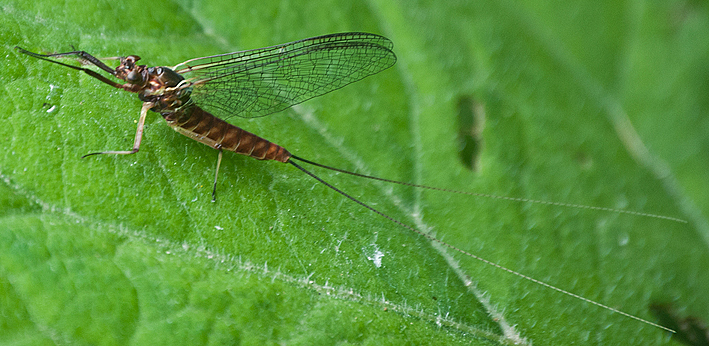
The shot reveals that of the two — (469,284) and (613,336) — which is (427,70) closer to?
(469,284)

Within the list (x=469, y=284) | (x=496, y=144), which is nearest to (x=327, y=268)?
(x=469, y=284)

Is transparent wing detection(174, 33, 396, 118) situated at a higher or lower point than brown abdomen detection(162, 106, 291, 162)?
higher

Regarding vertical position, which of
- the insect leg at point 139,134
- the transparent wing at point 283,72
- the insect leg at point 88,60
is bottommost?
the insect leg at point 139,134

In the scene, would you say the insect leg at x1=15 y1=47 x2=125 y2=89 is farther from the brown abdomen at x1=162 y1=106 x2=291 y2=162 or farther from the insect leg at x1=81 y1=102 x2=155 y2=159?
the brown abdomen at x1=162 y1=106 x2=291 y2=162

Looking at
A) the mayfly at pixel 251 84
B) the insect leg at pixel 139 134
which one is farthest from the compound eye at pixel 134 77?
the insect leg at pixel 139 134

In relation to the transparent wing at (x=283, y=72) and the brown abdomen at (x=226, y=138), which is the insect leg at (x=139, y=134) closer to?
the brown abdomen at (x=226, y=138)

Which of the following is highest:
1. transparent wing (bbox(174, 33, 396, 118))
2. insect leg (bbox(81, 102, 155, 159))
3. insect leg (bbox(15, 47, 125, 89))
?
transparent wing (bbox(174, 33, 396, 118))

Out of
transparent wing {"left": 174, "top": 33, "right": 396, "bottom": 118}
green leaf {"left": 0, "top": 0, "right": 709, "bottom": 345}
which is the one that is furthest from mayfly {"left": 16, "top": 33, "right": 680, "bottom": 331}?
green leaf {"left": 0, "top": 0, "right": 709, "bottom": 345}

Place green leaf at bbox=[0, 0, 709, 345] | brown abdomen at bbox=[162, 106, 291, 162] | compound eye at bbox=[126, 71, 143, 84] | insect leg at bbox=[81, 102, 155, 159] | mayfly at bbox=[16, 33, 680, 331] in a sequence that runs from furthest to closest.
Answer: brown abdomen at bbox=[162, 106, 291, 162] → mayfly at bbox=[16, 33, 680, 331] → compound eye at bbox=[126, 71, 143, 84] → insect leg at bbox=[81, 102, 155, 159] → green leaf at bbox=[0, 0, 709, 345]
